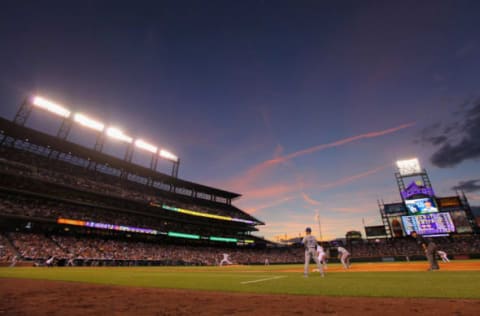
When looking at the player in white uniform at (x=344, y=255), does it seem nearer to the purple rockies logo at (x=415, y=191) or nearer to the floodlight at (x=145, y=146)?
the purple rockies logo at (x=415, y=191)

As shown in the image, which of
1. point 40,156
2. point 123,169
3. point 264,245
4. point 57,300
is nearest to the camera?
point 57,300

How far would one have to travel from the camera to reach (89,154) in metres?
49.0

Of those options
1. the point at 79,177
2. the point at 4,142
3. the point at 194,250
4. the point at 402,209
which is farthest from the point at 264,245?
the point at 4,142

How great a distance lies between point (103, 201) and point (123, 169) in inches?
448

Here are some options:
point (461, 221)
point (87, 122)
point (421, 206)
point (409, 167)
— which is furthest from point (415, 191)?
point (87, 122)

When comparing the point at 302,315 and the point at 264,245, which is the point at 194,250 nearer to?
the point at 264,245

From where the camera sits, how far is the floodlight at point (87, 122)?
45.5 m

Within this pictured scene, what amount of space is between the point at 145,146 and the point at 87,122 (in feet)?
41.1

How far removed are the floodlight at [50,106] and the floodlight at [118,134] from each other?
749 centimetres

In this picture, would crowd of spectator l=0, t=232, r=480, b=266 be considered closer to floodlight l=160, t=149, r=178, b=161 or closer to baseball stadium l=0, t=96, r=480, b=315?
baseball stadium l=0, t=96, r=480, b=315

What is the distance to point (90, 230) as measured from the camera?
4125 cm

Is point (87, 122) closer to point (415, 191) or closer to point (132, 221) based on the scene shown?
point (132, 221)

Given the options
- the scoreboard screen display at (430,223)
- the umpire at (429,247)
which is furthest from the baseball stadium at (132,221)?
the umpire at (429,247)

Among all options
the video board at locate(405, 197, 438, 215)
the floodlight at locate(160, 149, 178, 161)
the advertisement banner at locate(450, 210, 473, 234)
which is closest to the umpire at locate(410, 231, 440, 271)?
the video board at locate(405, 197, 438, 215)
